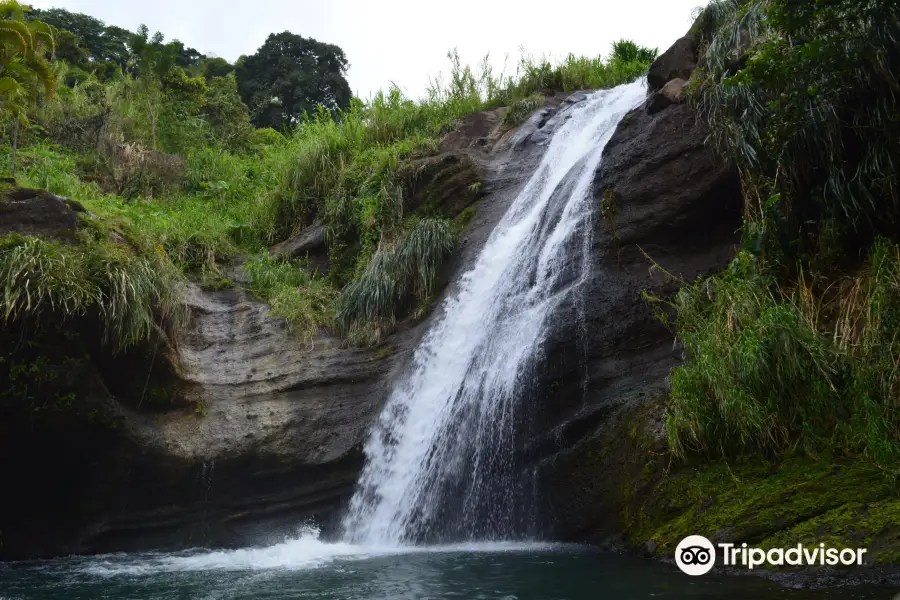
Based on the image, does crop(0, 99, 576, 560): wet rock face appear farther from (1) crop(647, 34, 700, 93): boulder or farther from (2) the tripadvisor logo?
(1) crop(647, 34, 700, 93): boulder

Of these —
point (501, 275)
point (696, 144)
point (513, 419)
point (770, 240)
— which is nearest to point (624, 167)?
point (696, 144)

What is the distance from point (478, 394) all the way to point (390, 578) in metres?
2.87

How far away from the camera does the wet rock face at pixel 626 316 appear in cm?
699

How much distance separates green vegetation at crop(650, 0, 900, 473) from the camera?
18.7 ft

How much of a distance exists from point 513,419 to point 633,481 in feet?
5.16

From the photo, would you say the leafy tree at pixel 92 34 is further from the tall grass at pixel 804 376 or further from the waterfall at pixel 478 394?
the tall grass at pixel 804 376

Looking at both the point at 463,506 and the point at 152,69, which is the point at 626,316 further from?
the point at 152,69

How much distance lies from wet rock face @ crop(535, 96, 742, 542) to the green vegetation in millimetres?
533

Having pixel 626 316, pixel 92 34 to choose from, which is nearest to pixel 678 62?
pixel 626 316

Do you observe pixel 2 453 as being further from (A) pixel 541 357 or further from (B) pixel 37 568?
(A) pixel 541 357

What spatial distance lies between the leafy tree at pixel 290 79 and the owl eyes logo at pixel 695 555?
2892 centimetres

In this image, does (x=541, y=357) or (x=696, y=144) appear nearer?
(x=541, y=357)

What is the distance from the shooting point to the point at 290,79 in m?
32.9

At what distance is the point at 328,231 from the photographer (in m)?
13.3
